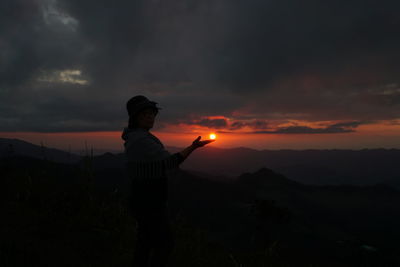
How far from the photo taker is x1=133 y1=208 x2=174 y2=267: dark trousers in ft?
10.3

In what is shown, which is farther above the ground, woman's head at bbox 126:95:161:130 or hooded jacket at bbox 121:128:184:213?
woman's head at bbox 126:95:161:130

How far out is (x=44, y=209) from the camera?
5723mm

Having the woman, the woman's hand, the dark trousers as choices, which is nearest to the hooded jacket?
the woman

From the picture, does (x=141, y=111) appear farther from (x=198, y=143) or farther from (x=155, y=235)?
(x=155, y=235)

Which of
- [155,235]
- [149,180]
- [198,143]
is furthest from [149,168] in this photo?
[155,235]

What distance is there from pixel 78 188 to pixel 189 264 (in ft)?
11.4

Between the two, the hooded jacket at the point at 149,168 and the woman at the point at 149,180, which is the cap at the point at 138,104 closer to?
the woman at the point at 149,180

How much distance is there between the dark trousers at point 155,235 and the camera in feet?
10.3

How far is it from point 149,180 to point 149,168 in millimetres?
145

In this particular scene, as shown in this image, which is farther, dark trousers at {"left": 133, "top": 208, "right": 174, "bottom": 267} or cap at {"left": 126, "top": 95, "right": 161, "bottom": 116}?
cap at {"left": 126, "top": 95, "right": 161, "bottom": 116}

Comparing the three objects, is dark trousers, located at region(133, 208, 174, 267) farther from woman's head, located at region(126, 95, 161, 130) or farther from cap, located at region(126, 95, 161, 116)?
cap, located at region(126, 95, 161, 116)

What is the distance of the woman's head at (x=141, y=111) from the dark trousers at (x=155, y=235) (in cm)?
111

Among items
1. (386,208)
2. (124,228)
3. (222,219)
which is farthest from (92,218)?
(386,208)

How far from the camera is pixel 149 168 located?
311 cm
